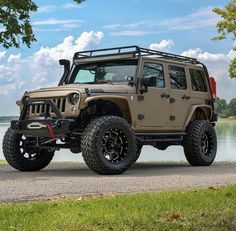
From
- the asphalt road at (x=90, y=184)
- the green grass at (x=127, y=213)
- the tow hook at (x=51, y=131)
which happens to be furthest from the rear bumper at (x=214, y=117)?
the green grass at (x=127, y=213)

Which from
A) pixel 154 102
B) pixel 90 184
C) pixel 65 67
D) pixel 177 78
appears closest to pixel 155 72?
pixel 154 102

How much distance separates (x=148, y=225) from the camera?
5500mm

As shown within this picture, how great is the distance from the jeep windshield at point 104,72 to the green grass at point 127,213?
16.1 ft

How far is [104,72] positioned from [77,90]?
5.95ft

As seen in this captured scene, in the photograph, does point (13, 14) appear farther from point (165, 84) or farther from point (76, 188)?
point (76, 188)

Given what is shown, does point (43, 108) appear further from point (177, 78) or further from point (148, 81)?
point (177, 78)

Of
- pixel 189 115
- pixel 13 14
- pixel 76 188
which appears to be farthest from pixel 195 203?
pixel 13 14

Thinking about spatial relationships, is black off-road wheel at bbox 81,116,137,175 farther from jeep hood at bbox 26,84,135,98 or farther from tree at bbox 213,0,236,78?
tree at bbox 213,0,236,78

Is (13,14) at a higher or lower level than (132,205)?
higher

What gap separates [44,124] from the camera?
1018 centimetres

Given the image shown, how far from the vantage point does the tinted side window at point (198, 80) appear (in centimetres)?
1309

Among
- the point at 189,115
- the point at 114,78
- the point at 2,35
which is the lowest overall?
the point at 189,115

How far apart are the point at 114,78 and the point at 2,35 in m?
8.37

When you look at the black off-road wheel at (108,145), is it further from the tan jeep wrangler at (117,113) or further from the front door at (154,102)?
the front door at (154,102)
